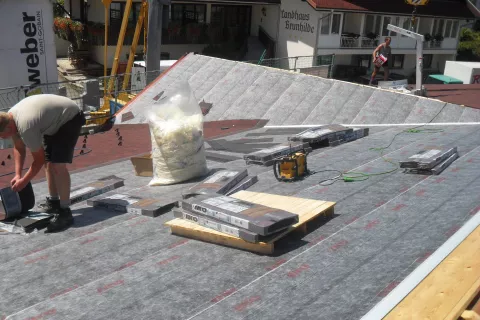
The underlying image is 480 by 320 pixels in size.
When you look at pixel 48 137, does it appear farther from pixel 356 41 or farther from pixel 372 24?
pixel 372 24

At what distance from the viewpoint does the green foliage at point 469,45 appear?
132 feet

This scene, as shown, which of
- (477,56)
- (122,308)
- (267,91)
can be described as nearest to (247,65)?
(267,91)

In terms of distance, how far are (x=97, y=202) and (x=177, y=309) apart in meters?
3.10

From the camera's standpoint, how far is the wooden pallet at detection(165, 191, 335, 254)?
4.41 m

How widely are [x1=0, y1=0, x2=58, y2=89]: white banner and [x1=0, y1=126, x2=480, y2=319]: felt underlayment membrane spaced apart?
54.3 feet

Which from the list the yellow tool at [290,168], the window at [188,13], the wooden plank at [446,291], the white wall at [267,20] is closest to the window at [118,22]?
the window at [188,13]

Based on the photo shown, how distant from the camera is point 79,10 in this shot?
33125 millimetres

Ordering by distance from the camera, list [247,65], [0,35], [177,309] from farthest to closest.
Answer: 1. [0,35]
2. [247,65]
3. [177,309]

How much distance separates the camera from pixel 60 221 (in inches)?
219

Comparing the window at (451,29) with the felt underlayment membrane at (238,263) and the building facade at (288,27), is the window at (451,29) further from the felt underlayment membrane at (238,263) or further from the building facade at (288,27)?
the felt underlayment membrane at (238,263)

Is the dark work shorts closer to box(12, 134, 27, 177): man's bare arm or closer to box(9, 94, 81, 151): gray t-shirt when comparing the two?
box(9, 94, 81, 151): gray t-shirt

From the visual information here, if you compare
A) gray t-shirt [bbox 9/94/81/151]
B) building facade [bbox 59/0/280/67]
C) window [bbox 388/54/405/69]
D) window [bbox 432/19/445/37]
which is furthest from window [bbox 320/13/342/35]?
gray t-shirt [bbox 9/94/81/151]

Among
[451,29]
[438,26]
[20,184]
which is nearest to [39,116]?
[20,184]

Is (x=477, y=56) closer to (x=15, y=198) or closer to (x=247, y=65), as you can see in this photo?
(x=247, y=65)
